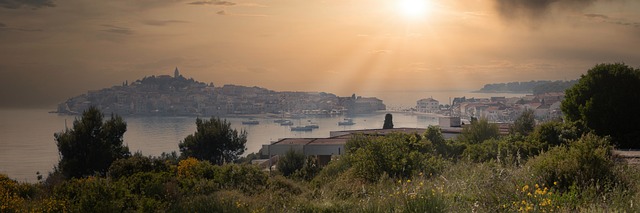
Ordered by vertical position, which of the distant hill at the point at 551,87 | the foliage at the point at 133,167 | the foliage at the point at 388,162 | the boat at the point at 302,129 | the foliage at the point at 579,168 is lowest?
the boat at the point at 302,129

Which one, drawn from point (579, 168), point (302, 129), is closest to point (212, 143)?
point (579, 168)

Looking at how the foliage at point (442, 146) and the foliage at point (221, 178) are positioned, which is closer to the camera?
the foliage at point (221, 178)

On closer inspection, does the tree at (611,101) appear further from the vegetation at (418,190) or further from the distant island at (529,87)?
the distant island at (529,87)

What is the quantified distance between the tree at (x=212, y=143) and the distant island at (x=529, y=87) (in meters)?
23.4

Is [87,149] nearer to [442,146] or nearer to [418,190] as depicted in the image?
[442,146]

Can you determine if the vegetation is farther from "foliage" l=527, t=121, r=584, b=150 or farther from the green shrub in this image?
"foliage" l=527, t=121, r=584, b=150

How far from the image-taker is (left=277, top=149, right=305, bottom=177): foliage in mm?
19328

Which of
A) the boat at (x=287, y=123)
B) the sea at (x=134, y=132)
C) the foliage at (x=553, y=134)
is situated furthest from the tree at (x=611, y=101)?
the boat at (x=287, y=123)

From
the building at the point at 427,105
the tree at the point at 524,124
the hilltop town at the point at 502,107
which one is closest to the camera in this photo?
the tree at the point at 524,124

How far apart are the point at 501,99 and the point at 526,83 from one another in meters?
4.48

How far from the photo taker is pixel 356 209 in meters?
4.51

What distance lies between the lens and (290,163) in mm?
19594

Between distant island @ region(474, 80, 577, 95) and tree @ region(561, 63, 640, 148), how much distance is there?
23.9 m

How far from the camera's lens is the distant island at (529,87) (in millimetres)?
40162
